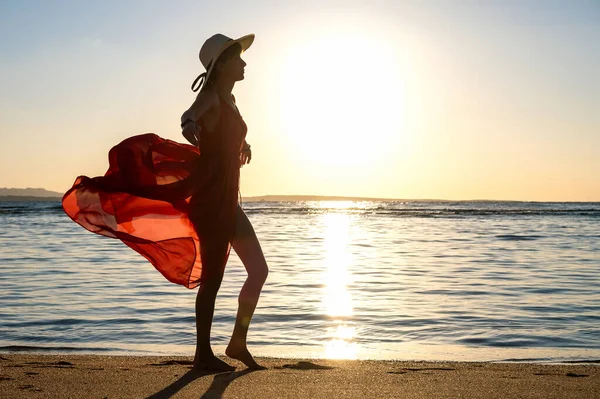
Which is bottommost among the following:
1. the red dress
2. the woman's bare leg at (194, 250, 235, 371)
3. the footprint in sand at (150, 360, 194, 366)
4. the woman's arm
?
the footprint in sand at (150, 360, 194, 366)

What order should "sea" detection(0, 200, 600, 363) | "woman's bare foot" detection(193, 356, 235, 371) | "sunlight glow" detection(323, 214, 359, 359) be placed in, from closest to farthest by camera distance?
"woman's bare foot" detection(193, 356, 235, 371) → "sunlight glow" detection(323, 214, 359, 359) → "sea" detection(0, 200, 600, 363)

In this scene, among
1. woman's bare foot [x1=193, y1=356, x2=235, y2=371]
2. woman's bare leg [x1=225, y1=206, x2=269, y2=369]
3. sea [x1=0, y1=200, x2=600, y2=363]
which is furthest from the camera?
sea [x1=0, y1=200, x2=600, y2=363]

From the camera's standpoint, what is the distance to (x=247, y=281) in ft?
18.4

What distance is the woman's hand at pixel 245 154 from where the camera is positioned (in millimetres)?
5723

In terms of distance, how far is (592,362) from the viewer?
6.80 meters

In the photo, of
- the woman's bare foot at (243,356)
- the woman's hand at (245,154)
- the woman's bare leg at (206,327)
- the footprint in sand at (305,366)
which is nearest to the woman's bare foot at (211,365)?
the woman's bare leg at (206,327)

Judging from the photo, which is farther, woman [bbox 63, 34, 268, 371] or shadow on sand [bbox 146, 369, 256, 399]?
woman [bbox 63, 34, 268, 371]

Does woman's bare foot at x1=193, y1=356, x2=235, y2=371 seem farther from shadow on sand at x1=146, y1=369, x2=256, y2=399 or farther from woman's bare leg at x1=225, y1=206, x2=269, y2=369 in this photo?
woman's bare leg at x1=225, y1=206, x2=269, y2=369

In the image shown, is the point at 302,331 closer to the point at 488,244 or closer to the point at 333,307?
the point at 333,307

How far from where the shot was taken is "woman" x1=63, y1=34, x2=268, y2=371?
17.9ft

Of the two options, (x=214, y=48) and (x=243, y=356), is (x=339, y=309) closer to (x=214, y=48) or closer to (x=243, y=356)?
(x=243, y=356)

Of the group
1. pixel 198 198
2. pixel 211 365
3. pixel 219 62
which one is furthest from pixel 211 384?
pixel 219 62

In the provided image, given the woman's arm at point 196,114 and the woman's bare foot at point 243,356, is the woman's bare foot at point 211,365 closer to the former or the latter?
the woman's bare foot at point 243,356

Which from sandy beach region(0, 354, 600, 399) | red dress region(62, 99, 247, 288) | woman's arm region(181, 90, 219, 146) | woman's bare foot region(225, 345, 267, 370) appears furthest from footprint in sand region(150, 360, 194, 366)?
woman's arm region(181, 90, 219, 146)
